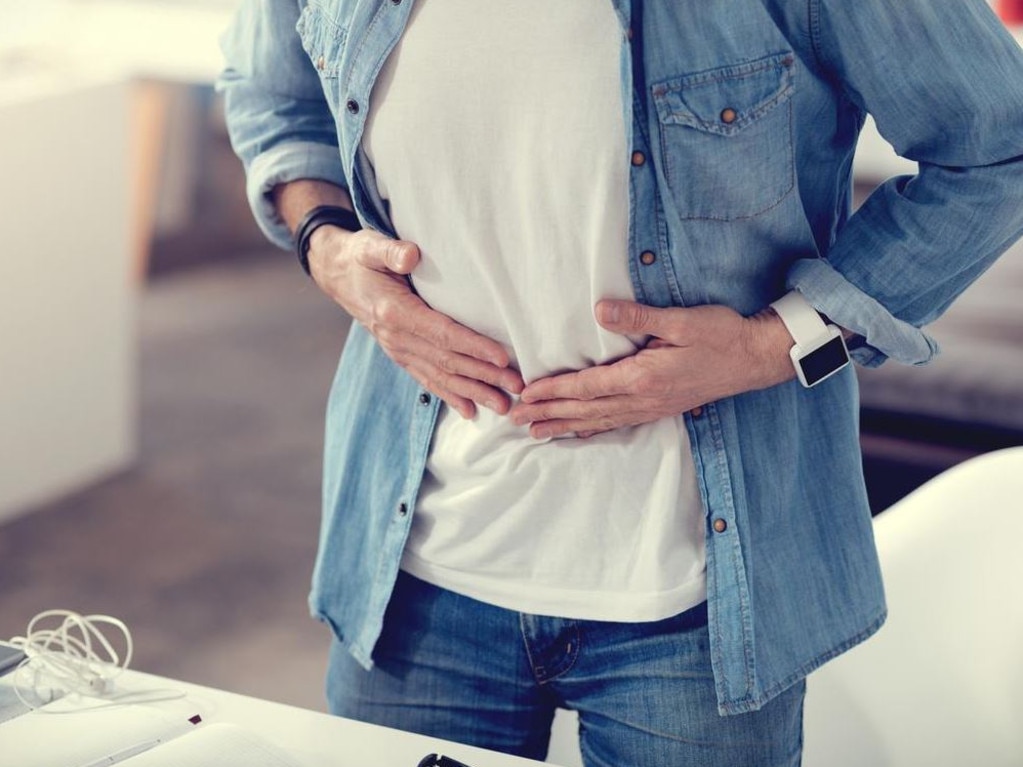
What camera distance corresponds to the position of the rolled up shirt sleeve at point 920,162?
1.00 meters

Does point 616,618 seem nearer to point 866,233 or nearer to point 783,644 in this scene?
point 783,644

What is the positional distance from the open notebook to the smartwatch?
47 cm

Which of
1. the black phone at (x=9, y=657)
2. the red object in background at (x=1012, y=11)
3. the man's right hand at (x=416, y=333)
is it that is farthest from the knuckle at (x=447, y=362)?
the red object in background at (x=1012, y=11)

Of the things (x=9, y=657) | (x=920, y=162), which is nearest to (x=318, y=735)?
(x=9, y=657)

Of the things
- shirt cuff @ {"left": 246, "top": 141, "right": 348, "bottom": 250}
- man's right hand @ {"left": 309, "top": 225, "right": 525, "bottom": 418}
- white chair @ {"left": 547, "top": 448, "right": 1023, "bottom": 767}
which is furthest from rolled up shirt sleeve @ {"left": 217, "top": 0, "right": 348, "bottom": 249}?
white chair @ {"left": 547, "top": 448, "right": 1023, "bottom": 767}

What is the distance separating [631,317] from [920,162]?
0.24 metres

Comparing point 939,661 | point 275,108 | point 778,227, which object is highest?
point 275,108

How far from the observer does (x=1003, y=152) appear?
1036 mm

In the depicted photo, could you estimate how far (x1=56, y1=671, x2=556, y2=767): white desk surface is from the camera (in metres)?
1.10

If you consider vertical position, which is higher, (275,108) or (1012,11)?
(275,108)

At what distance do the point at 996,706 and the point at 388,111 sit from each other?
906 mm

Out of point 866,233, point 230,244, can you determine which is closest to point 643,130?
point 866,233

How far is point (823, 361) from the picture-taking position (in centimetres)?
110

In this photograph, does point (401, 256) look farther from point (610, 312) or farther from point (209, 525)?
point (209, 525)
